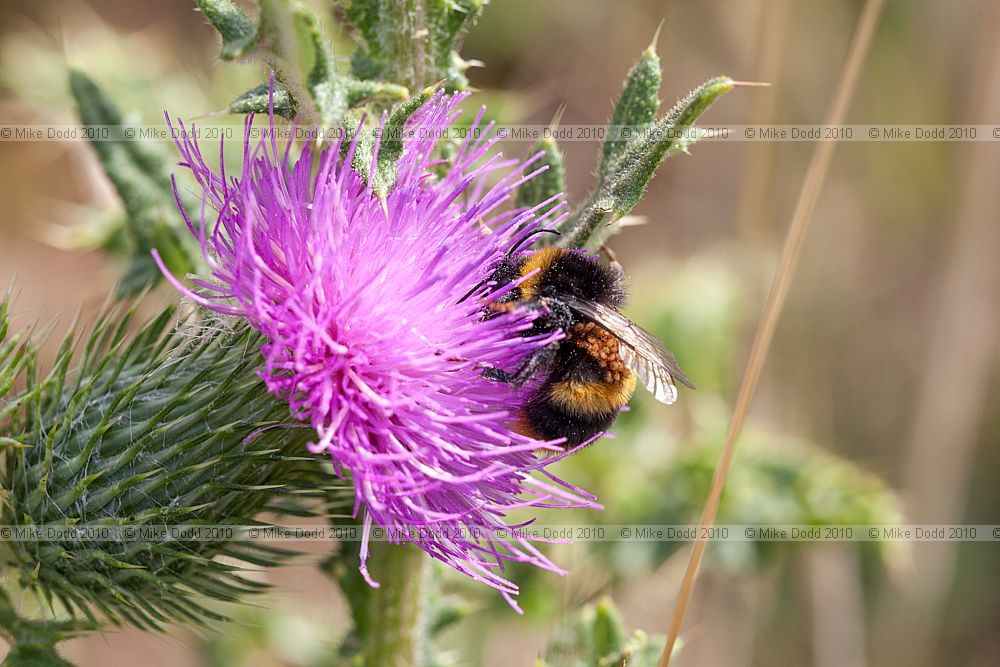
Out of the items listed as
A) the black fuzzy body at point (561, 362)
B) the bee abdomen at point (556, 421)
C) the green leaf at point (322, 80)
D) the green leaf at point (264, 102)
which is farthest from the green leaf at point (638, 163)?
the green leaf at point (264, 102)

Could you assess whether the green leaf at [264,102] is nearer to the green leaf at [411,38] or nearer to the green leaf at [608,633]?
the green leaf at [411,38]

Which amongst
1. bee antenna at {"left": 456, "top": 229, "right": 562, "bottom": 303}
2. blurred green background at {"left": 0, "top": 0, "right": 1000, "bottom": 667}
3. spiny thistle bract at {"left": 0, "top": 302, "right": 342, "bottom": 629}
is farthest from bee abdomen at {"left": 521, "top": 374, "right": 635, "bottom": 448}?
blurred green background at {"left": 0, "top": 0, "right": 1000, "bottom": 667}

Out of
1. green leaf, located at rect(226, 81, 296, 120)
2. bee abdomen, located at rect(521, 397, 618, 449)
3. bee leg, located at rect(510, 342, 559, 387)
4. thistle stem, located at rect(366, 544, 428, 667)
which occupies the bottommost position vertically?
thistle stem, located at rect(366, 544, 428, 667)

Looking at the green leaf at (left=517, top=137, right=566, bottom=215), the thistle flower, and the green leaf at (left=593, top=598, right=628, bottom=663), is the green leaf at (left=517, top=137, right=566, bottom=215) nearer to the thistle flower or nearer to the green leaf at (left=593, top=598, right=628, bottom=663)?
the thistle flower

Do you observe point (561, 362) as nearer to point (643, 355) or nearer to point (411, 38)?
point (643, 355)

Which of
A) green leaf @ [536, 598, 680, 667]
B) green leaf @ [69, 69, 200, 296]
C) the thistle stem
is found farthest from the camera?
green leaf @ [69, 69, 200, 296]

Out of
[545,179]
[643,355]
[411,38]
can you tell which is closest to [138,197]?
[411,38]
